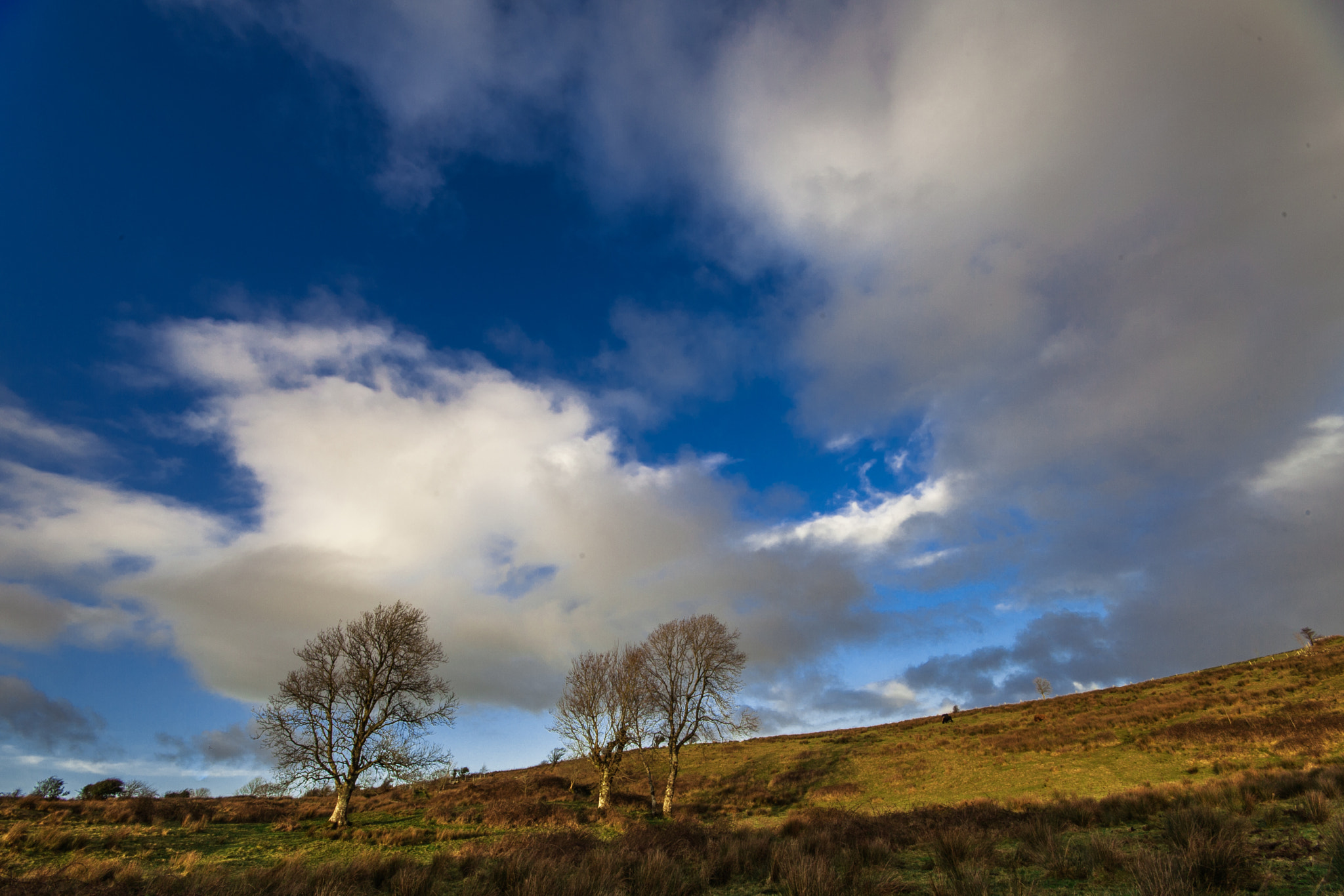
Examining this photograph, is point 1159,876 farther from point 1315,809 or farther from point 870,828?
point 870,828

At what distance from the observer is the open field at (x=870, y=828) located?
9055 mm

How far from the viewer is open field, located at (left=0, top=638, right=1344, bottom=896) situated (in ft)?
29.7

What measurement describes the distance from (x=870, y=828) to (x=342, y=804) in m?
24.2

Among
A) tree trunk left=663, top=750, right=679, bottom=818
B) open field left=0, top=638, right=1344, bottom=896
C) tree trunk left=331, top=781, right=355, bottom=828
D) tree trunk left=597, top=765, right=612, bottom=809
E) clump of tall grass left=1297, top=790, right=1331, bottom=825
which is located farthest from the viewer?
tree trunk left=597, top=765, right=612, bottom=809

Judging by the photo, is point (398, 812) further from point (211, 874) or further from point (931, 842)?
point (931, 842)

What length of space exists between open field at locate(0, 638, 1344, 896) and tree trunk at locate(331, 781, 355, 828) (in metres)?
1.34

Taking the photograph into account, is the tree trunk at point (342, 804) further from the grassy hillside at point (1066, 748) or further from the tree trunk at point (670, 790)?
the grassy hillside at point (1066, 748)

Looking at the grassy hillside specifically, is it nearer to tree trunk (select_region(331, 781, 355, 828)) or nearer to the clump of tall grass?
the clump of tall grass

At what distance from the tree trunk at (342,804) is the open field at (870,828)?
1.34 metres

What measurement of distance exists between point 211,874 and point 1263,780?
25.1m

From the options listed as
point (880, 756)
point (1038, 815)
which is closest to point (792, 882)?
point (1038, 815)

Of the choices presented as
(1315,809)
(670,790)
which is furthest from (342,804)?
(1315,809)

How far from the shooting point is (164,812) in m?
27.6

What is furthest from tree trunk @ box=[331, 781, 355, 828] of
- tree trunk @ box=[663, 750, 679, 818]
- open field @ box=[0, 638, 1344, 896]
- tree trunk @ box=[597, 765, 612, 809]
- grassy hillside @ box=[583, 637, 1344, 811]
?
grassy hillside @ box=[583, 637, 1344, 811]
